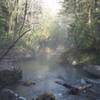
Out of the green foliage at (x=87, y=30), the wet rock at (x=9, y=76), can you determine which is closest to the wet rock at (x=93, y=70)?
the green foliage at (x=87, y=30)

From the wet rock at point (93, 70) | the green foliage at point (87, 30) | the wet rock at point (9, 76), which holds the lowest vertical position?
the wet rock at point (93, 70)

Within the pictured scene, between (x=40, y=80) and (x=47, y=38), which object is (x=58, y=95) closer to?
(x=40, y=80)

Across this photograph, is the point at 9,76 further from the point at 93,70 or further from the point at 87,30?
the point at 87,30

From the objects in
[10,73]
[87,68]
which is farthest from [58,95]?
[87,68]

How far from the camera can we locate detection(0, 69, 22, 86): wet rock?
72.3ft

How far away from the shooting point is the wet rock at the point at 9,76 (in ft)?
72.3

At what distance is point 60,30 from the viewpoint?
8138 cm

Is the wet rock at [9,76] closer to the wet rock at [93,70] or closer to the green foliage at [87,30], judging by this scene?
the wet rock at [93,70]

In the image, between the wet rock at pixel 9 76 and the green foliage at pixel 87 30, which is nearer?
the wet rock at pixel 9 76

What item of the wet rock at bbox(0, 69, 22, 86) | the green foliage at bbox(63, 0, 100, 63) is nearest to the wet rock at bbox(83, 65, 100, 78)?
the green foliage at bbox(63, 0, 100, 63)

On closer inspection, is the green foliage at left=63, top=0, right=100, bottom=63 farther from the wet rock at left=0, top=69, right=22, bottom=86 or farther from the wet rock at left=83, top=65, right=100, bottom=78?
the wet rock at left=0, top=69, right=22, bottom=86

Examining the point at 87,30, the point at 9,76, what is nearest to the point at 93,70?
the point at 87,30

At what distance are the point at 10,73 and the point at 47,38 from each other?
1853 inches

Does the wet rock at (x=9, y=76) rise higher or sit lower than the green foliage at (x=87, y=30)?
lower
